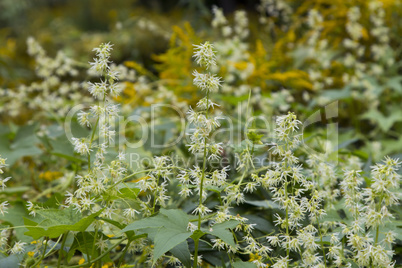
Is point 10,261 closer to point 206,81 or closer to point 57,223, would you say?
point 57,223

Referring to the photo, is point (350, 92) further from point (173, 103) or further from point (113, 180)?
point (113, 180)

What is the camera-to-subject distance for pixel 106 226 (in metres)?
1.25

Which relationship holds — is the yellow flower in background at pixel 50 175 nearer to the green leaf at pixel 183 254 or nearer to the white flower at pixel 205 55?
the green leaf at pixel 183 254

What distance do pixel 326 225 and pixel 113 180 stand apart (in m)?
0.64

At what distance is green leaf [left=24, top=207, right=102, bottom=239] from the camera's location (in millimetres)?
968

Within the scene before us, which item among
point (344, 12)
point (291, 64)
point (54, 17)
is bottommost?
point (291, 64)

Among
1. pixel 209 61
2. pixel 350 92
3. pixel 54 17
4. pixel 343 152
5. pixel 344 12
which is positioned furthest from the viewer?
pixel 54 17

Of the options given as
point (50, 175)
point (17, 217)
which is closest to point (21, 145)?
point (50, 175)

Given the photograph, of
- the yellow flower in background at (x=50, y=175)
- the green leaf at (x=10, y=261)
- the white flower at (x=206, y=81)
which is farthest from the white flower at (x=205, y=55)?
the yellow flower in background at (x=50, y=175)

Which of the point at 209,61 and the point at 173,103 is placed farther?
the point at 173,103

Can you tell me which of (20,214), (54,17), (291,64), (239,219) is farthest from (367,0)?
(54,17)

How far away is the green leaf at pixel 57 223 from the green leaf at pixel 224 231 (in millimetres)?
283

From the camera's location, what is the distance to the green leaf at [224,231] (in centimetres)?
90

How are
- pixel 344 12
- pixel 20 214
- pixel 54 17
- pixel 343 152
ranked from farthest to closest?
1. pixel 54 17
2. pixel 344 12
3. pixel 343 152
4. pixel 20 214
